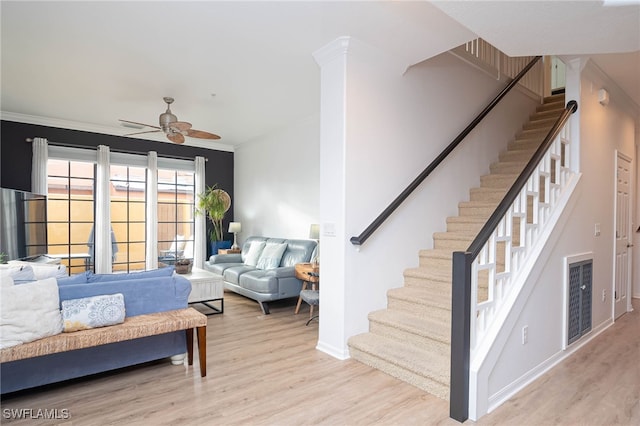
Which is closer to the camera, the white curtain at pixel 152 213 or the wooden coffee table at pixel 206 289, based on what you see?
the wooden coffee table at pixel 206 289

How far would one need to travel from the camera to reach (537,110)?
5.75 m

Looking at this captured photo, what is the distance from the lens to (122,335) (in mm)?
2588

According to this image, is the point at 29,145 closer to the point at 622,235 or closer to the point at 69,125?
the point at 69,125

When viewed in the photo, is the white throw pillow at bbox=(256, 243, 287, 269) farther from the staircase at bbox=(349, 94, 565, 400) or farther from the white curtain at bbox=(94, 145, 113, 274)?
the white curtain at bbox=(94, 145, 113, 274)

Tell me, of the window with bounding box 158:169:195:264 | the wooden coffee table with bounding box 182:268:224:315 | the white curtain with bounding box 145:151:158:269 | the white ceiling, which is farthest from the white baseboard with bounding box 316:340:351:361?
the window with bounding box 158:169:195:264

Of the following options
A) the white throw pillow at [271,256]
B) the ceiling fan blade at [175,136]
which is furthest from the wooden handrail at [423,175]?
the ceiling fan blade at [175,136]

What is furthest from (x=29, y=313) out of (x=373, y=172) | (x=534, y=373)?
(x=534, y=373)

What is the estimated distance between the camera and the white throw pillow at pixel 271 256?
568 centimetres

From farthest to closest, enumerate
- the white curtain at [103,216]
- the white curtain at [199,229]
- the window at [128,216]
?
the white curtain at [199,229] < the window at [128,216] < the white curtain at [103,216]

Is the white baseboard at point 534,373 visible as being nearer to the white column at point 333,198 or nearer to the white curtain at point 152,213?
the white column at point 333,198

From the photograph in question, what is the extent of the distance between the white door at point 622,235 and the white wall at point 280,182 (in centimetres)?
393

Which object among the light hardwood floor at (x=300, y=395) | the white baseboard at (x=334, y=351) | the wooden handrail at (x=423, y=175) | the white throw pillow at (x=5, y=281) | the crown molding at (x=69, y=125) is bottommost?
the light hardwood floor at (x=300, y=395)

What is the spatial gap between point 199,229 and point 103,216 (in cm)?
175

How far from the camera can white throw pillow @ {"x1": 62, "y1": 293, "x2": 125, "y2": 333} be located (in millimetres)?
2508
